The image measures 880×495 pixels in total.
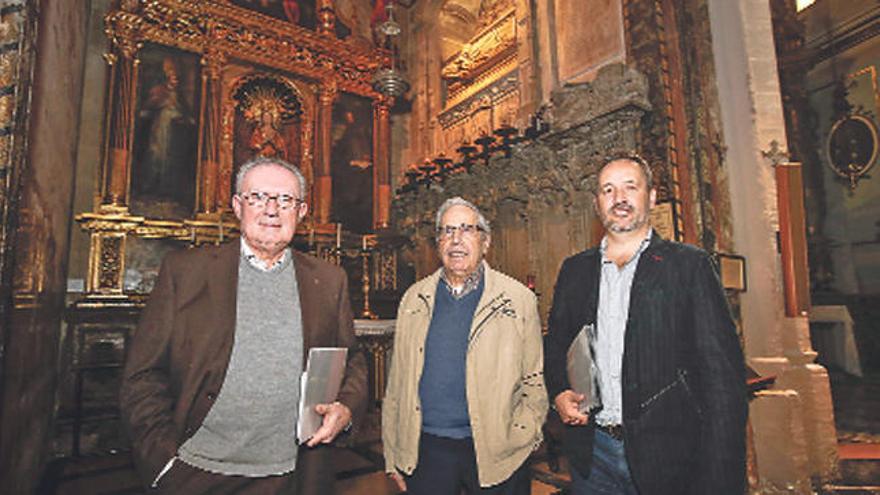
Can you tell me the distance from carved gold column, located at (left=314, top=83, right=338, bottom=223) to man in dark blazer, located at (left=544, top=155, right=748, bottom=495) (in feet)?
24.7

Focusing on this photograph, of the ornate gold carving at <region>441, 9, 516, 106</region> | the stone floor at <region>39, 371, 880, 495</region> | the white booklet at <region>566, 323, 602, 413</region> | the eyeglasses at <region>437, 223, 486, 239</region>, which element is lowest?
the stone floor at <region>39, 371, 880, 495</region>

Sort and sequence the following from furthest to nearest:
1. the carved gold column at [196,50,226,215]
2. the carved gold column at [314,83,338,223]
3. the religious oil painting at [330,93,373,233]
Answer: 1. the religious oil painting at [330,93,373,233]
2. the carved gold column at [314,83,338,223]
3. the carved gold column at [196,50,226,215]

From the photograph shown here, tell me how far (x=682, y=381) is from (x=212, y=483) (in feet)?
5.50

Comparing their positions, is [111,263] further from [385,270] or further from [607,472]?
[607,472]

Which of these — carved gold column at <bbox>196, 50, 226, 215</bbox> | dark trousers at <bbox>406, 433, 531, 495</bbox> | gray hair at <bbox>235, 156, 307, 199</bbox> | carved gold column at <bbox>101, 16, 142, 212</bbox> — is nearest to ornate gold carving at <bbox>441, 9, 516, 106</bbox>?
carved gold column at <bbox>196, 50, 226, 215</bbox>

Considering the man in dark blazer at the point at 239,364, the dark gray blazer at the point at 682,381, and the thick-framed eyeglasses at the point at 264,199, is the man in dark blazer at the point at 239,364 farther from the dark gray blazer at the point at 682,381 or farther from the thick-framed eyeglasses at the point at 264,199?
the dark gray blazer at the point at 682,381

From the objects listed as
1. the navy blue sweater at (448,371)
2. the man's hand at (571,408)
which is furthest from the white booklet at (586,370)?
the navy blue sweater at (448,371)

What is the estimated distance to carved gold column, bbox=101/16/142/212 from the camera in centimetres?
693

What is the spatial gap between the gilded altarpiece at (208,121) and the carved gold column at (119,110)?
0.05 feet

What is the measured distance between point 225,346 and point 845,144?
45.2 feet

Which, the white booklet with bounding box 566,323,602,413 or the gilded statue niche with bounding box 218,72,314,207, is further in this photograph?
the gilded statue niche with bounding box 218,72,314,207

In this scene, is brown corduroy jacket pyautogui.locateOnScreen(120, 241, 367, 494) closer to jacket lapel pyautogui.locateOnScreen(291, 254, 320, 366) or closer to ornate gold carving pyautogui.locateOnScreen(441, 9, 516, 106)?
jacket lapel pyautogui.locateOnScreen(291, 254, 320, 366)

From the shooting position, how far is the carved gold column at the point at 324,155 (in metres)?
8.80

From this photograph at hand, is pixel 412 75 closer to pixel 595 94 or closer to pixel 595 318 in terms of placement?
pixel 595 94
